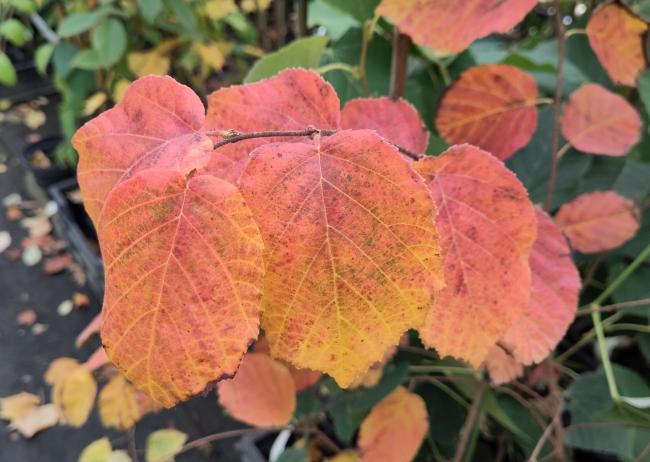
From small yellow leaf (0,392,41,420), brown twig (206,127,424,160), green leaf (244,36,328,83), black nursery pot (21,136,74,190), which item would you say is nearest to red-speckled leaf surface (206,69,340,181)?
brown twig (206,127,424,160)

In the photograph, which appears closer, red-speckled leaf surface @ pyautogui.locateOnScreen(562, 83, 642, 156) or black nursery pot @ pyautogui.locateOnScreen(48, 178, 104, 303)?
red-speckled leaf surface @ pyautogui.locateOnScreen(562, 83, 642, 156)

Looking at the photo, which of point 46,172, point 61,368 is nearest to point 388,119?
point 61,368

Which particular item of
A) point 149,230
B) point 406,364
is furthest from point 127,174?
point 406,364

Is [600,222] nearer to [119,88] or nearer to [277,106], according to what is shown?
[277,106]

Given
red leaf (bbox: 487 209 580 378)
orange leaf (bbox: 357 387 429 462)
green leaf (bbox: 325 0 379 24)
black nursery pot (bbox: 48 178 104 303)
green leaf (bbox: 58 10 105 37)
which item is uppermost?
green leaf (bbox: 325 0 379 24)

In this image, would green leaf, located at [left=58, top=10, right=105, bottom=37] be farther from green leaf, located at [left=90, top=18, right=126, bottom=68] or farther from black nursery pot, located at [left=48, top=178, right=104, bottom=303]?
black nursery pot, located at [left=48, top=178, right=104, bottom=303]

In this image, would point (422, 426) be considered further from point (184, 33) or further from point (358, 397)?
point (184, 33)
